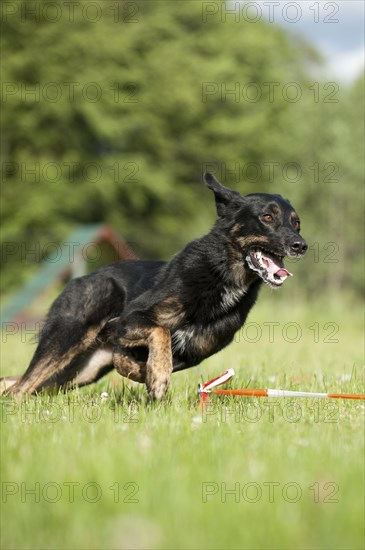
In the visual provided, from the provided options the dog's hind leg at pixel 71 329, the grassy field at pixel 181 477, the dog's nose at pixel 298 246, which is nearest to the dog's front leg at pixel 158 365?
the grassy field at pixel 181 477

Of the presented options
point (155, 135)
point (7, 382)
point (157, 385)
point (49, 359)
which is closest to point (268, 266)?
point (157, 385)

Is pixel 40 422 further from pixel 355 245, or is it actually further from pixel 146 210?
pixel 146 210

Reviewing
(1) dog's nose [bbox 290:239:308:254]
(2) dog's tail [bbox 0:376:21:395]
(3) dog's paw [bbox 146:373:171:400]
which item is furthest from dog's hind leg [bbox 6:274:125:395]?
(1) dog's nose [bbox 290:239:308:254]

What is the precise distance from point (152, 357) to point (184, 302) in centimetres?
51

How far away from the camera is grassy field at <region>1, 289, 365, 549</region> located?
296 cm

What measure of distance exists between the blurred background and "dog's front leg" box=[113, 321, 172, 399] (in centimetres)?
1670

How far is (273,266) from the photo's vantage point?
5586 mm

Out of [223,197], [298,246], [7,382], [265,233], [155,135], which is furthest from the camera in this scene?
[155,135]

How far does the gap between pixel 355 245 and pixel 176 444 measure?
25.8 meters

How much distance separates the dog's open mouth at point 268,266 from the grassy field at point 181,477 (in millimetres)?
986

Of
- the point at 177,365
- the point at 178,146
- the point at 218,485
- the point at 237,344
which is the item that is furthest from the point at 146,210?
the point at 218,485

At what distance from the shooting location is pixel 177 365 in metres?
5.62

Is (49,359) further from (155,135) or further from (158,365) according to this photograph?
(155,135)

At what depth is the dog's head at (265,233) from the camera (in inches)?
A: 213
